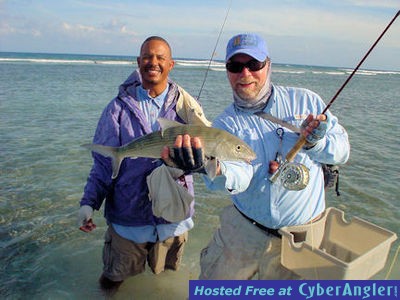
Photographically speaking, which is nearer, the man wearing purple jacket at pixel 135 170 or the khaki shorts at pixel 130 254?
the man wearing purple jacket at pixel 135 170

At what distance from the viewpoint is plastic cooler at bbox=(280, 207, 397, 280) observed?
9.34 feet

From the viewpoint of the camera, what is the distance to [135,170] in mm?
4359

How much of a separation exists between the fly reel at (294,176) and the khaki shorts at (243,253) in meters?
0.44

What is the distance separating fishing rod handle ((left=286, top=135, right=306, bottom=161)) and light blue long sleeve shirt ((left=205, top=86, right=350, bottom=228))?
12cm

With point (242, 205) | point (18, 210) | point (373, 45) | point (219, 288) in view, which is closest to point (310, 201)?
point (242, 205)

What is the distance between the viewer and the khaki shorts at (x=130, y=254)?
4.58 metres

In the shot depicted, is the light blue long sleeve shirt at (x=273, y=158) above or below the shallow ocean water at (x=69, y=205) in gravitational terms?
above

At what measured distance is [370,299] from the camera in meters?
2.50

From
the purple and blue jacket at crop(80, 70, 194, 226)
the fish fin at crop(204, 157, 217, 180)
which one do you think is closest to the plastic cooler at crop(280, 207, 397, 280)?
the fish fin at crop(204, 157, 217, 180)

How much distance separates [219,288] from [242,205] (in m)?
1.12

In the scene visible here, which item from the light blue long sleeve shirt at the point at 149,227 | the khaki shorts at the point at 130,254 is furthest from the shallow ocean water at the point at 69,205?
the light blue long sleeve shirt at the point at 149,227

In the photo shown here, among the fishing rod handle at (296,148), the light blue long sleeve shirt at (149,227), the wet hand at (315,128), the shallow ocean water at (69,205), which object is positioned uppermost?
the wet hand at (315,128)

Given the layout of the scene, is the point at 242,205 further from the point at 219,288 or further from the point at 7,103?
the point at 7,103

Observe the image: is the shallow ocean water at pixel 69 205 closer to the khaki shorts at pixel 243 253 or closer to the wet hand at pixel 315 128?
the khaki shorts at pixel 243 253
